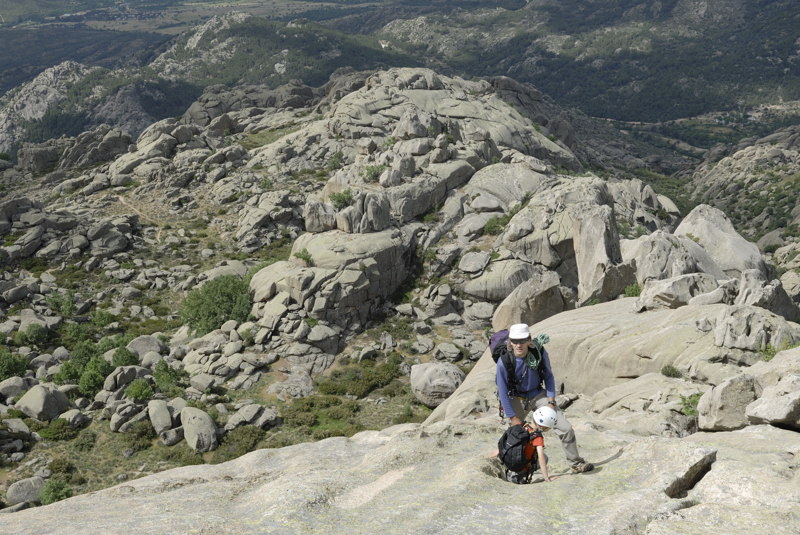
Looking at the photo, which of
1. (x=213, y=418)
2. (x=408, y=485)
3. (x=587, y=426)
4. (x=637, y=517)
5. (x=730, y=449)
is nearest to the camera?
(x=637, y=517)

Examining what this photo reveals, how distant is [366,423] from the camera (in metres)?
41.7

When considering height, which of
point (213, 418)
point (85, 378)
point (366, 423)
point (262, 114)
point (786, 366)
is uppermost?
point (262, 114)

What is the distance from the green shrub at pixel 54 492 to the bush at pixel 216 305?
21.4 meters

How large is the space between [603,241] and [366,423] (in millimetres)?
29954

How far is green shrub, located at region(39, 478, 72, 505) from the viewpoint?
101ft

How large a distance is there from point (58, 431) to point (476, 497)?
3880 cm

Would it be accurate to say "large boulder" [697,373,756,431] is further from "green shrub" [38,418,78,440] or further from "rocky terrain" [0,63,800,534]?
"green shrub" [38,418,78,440]

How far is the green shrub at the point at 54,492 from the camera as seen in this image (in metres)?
30.8

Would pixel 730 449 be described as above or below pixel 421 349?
above

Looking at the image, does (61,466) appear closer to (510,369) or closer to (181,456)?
(181,456)

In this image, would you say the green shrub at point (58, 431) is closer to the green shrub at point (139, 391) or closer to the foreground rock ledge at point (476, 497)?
the green shrub at point (139, 391)

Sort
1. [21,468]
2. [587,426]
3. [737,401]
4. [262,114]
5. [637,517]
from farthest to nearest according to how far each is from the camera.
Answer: [262,114]
[21,468]
[587,426]
[737,401]
[637,517]

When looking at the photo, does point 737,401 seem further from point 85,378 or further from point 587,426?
point 85,378

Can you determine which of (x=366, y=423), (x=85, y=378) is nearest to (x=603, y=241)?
(x=366, y=423)
